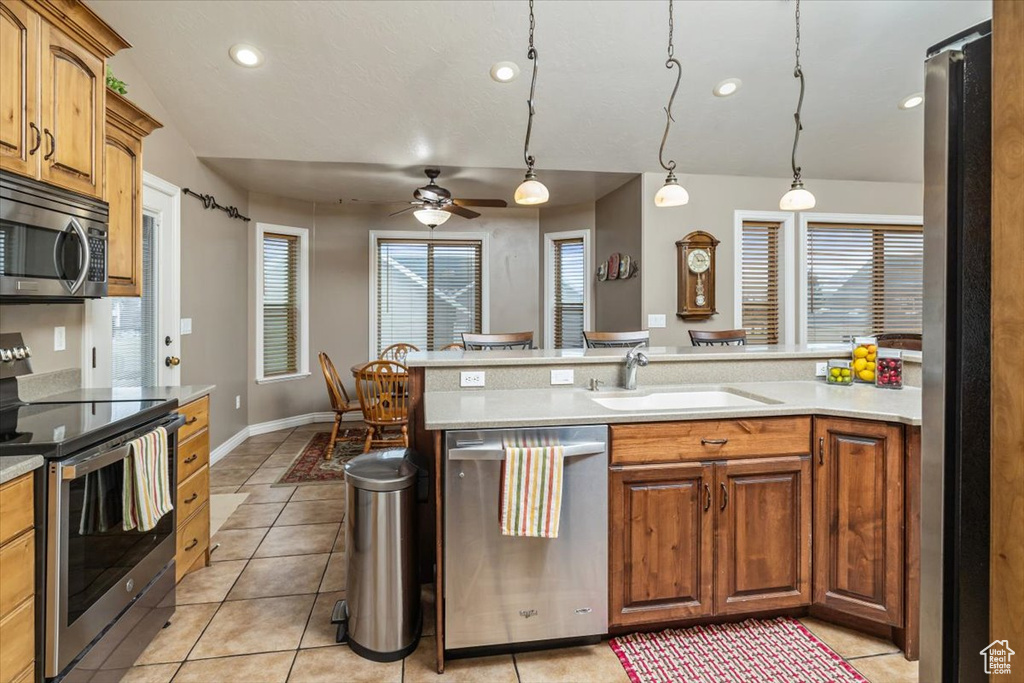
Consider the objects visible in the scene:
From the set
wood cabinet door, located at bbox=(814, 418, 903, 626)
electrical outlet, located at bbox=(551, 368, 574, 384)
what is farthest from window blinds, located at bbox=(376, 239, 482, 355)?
wood cabinet door, located at bbox=(814, 418, 903, 626)

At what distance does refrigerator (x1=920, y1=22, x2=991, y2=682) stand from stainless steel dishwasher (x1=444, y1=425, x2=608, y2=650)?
122cm

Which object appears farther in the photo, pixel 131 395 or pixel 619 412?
pixel 131 395

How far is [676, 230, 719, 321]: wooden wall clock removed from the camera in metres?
4.80

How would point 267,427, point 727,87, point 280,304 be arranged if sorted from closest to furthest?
point 727,87
point 267,427
point 280,304

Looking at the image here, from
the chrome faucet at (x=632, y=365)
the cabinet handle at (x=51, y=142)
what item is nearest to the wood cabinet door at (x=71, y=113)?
the cabinet handle at (x=51, y=142)

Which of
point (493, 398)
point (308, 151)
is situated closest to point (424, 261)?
point (308, 151)

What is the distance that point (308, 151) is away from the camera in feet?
13.6

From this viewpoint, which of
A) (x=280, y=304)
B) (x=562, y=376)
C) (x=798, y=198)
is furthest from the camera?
(x=280, y=304)

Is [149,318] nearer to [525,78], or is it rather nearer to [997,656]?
[525,78]

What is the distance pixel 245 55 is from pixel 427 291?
11.0 ft

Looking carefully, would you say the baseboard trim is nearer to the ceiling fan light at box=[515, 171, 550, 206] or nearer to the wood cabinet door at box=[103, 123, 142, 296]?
the wood cabinet door at box=[103, 123, 142, 296]

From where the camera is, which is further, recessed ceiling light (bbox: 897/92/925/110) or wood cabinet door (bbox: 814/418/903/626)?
recessed ceiling light (bbox: 897/92/925/110)

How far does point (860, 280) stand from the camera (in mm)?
5297

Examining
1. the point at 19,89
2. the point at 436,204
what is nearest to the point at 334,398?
the point at 436,204
